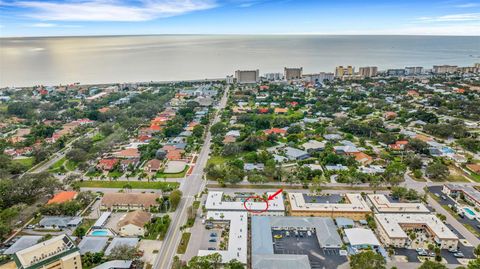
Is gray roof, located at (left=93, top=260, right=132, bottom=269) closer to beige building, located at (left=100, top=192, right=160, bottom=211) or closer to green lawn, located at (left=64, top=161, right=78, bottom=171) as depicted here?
beige building, located at (left=100, top=192, right=160, bottom=211)

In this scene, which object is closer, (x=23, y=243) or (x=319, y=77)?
(x=23, y=243)

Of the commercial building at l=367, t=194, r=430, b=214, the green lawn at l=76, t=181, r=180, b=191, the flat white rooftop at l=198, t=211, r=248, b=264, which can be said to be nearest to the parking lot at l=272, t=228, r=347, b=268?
the flat white rooftop at l=198, t=211, r=248, b=264

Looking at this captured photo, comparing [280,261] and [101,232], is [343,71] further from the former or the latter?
[101,232]

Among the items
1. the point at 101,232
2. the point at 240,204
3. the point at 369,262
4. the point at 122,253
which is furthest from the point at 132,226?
the point at 369,262

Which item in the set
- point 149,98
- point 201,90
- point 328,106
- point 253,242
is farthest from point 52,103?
point 253,242

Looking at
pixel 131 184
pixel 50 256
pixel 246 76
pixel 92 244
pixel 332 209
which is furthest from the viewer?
pixel 246 76
